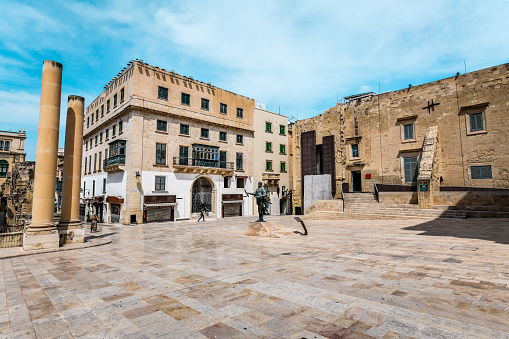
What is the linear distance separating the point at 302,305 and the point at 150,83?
26.7 metres

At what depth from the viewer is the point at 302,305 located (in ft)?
15.8

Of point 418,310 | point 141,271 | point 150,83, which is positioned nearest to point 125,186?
point 150,83

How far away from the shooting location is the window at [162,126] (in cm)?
2731

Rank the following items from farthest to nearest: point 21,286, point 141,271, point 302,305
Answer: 1. point 141,271
2. point 21,286
3. point 302,305

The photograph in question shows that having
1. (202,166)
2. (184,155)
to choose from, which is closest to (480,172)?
(202,166)

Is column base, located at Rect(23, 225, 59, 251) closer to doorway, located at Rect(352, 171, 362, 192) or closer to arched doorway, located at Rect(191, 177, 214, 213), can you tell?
arched doorway, located at Rect(191, 177, 214, 213)

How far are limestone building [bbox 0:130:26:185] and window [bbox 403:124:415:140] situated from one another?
7091 cm

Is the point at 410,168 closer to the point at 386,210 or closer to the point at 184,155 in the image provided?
the point at 386,210

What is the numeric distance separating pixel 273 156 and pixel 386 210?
18928 millimetres

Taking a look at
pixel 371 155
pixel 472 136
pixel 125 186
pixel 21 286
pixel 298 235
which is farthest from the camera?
pixel 371 155

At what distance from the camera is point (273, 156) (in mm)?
38219

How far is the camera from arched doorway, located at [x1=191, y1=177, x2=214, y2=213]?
97.3ft

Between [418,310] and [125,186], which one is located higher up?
[125,186]

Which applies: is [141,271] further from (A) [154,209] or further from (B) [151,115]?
(B) [151,115]
